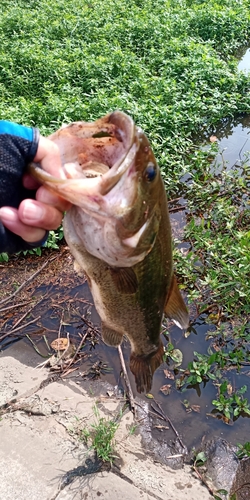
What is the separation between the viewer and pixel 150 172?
169 cm

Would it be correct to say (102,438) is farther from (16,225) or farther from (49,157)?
(49,157)

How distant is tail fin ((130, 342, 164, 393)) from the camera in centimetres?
254

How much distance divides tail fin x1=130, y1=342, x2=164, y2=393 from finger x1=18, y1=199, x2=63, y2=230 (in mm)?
1099

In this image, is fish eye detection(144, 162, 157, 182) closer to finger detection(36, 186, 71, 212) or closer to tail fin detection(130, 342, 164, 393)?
finger detection(36, 186, 71, 212)

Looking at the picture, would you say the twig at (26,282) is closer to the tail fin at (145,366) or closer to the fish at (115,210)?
the tail fin at (145,366)

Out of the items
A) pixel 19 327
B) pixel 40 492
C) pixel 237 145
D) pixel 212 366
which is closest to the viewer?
pixel 40 492

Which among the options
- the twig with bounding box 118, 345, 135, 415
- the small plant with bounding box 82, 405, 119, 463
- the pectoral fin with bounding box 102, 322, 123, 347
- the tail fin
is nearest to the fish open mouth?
the pectoral fin with bounding box 102, 322, 123, 347

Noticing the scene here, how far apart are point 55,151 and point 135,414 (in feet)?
7.65

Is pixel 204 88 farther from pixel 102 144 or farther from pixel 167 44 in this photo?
pixel 102 144

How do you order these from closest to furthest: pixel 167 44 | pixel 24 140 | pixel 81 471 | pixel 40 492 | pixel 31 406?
pixel 24 140 → pixel 40 492 → pixel 81 471 → pixel 31 406 → pixel 167 44

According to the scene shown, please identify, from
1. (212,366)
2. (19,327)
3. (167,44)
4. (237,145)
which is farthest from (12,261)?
(167,44)

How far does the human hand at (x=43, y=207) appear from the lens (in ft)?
5.64

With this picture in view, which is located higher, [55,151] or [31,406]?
[55,151]

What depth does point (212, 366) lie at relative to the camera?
371 cm
